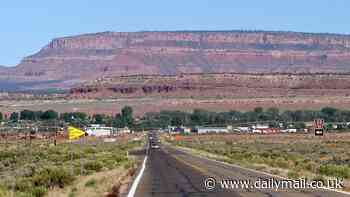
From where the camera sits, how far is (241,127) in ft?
537

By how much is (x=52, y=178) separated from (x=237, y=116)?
149783 millimetres

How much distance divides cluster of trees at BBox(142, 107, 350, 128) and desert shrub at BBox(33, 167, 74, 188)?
12460cm

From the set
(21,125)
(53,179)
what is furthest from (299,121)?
(53,179)

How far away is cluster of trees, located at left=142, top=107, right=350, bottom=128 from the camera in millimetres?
165000

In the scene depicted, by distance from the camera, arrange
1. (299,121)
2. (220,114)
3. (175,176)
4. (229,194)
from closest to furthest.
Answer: (229,194) < (175,176) < (299,121) < (220,114)

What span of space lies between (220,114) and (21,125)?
2134 inches

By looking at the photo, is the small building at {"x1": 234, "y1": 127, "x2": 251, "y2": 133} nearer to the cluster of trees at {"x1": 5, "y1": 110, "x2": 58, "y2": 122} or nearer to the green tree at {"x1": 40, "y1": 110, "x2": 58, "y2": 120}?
the cluster of trees at {"x1": 5, "y1": 110, "x2": 58, "y2": 122}

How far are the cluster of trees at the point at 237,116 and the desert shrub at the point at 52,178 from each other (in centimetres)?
12460

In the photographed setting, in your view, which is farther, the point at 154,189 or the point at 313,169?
the point at 313,169

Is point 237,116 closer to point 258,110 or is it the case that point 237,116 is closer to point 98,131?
point 258,110

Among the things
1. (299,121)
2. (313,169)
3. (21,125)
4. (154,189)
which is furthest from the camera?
(299,121)

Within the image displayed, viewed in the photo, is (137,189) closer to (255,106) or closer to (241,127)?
(241,127)

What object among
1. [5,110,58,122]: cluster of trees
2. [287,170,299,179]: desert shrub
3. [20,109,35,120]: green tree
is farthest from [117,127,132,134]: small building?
[287,170,299,179]: desert shrub

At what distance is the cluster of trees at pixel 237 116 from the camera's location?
541 ft
